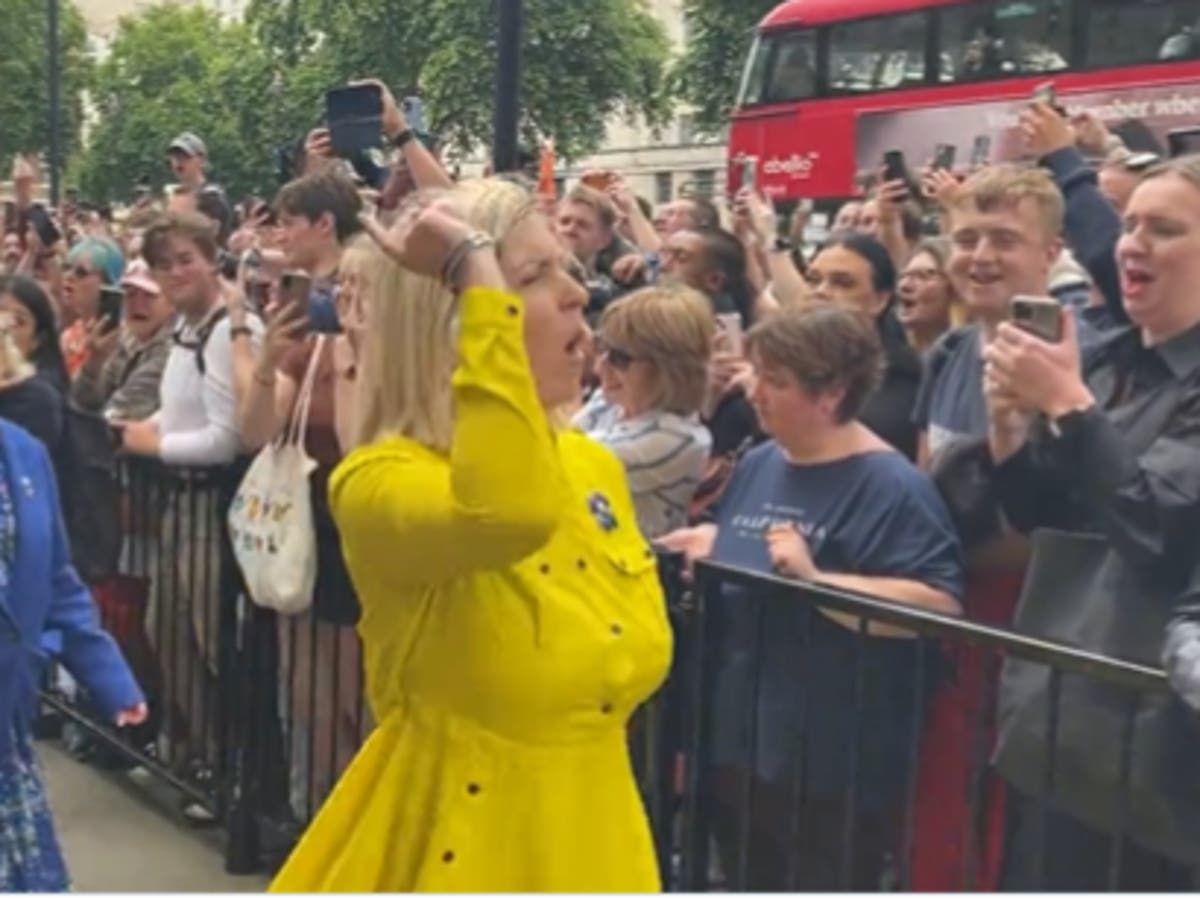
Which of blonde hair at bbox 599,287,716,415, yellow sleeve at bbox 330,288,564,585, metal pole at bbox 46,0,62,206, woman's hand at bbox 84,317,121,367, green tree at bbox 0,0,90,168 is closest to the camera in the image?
yellow sleeve at bbox 330,288,564,585

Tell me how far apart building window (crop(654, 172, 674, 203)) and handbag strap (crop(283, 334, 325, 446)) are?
188 ft

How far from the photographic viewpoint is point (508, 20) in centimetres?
671

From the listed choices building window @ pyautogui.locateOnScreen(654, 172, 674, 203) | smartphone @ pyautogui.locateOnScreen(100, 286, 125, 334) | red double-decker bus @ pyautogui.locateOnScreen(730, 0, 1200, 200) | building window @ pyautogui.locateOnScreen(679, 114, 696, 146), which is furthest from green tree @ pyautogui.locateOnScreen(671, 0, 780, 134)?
smartphone @ pyautogui.locateOnScreen(100, 286, 125, 334)

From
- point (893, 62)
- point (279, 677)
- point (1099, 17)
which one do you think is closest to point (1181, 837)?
point (279, 677)

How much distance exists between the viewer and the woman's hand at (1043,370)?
311cm

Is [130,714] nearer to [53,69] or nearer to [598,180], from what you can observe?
[598,180]

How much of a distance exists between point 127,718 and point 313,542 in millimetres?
1076

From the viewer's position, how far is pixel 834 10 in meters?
24.0

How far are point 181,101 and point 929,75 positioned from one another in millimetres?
45340

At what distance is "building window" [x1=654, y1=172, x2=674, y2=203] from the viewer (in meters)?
61.9

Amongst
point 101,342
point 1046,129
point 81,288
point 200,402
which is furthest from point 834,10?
point 1046,129

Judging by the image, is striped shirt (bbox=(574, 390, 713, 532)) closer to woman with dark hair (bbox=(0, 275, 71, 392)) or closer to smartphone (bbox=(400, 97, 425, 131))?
smartphone (bbox=(400, 97, 425, 131))

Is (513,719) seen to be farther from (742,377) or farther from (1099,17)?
(1099,17)

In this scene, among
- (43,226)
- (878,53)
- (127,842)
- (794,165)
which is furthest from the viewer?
(794,165)
